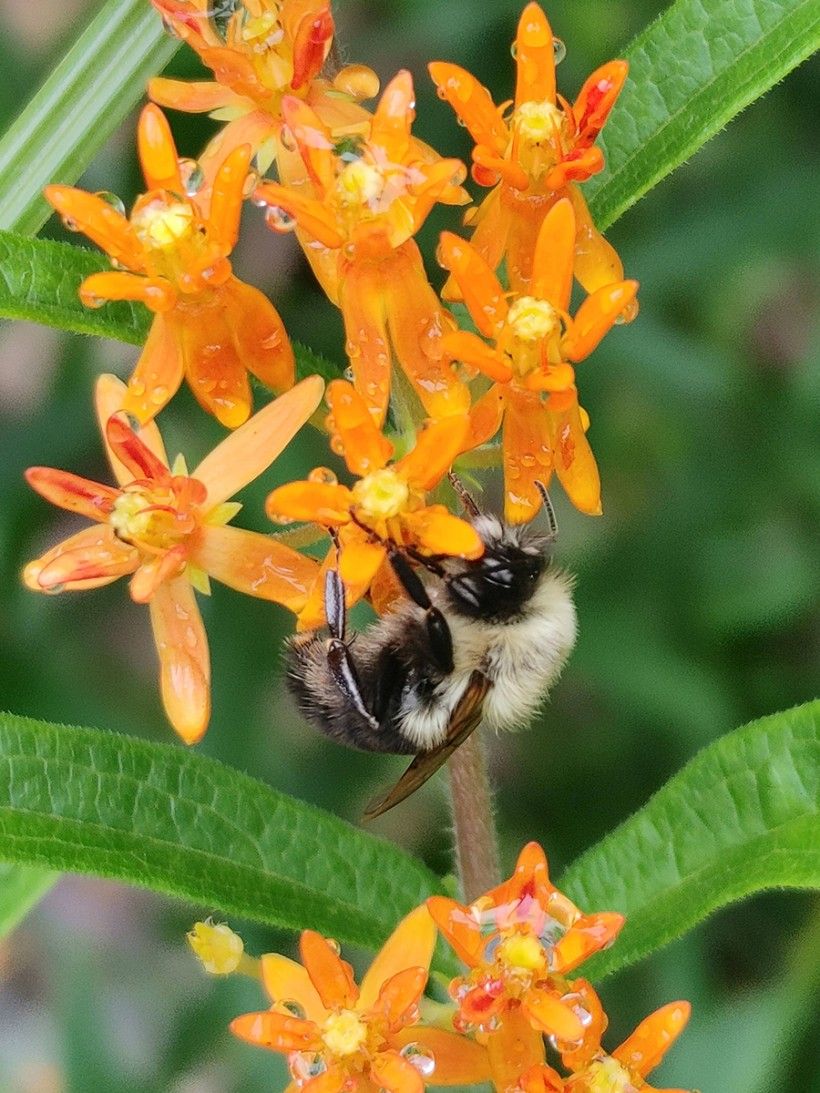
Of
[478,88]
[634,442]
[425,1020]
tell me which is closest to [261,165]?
[478,88]

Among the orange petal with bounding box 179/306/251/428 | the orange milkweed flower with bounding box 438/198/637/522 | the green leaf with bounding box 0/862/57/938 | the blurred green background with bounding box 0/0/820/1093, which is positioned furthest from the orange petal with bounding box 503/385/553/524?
the blurred green background with bounding box 0/0/820/1093

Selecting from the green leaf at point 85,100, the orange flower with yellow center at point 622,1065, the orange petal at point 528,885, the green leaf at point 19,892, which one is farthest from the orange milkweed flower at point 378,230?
the green leaf at point 19,892

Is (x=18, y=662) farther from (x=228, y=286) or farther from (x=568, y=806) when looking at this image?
(x=228, y=286)

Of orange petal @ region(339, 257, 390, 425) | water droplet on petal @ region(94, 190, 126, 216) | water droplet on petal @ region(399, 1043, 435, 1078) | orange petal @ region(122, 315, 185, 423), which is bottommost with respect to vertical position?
water droplet on petal @ region(399, 1043, 435, 1078)

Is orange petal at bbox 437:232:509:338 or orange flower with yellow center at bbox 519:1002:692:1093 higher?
orange petal at bbox 437:232:509:338

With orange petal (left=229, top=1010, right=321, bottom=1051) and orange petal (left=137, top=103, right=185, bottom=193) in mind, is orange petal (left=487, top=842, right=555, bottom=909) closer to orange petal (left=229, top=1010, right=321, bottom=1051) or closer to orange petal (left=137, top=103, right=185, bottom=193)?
orange petal (left=229, top=1010, right=321, bottom=1051)

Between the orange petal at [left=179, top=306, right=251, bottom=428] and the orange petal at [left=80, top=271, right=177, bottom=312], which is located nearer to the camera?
the orange petal at [left=80, top=271, right=177, bottom=312]

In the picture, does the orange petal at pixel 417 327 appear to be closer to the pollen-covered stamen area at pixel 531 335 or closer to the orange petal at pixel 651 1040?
the pollen-covered stamen area at pixel 531 335

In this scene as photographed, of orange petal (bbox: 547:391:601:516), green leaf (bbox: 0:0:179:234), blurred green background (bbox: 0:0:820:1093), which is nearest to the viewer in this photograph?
orange petal (bbox: 547:391:601:516)
